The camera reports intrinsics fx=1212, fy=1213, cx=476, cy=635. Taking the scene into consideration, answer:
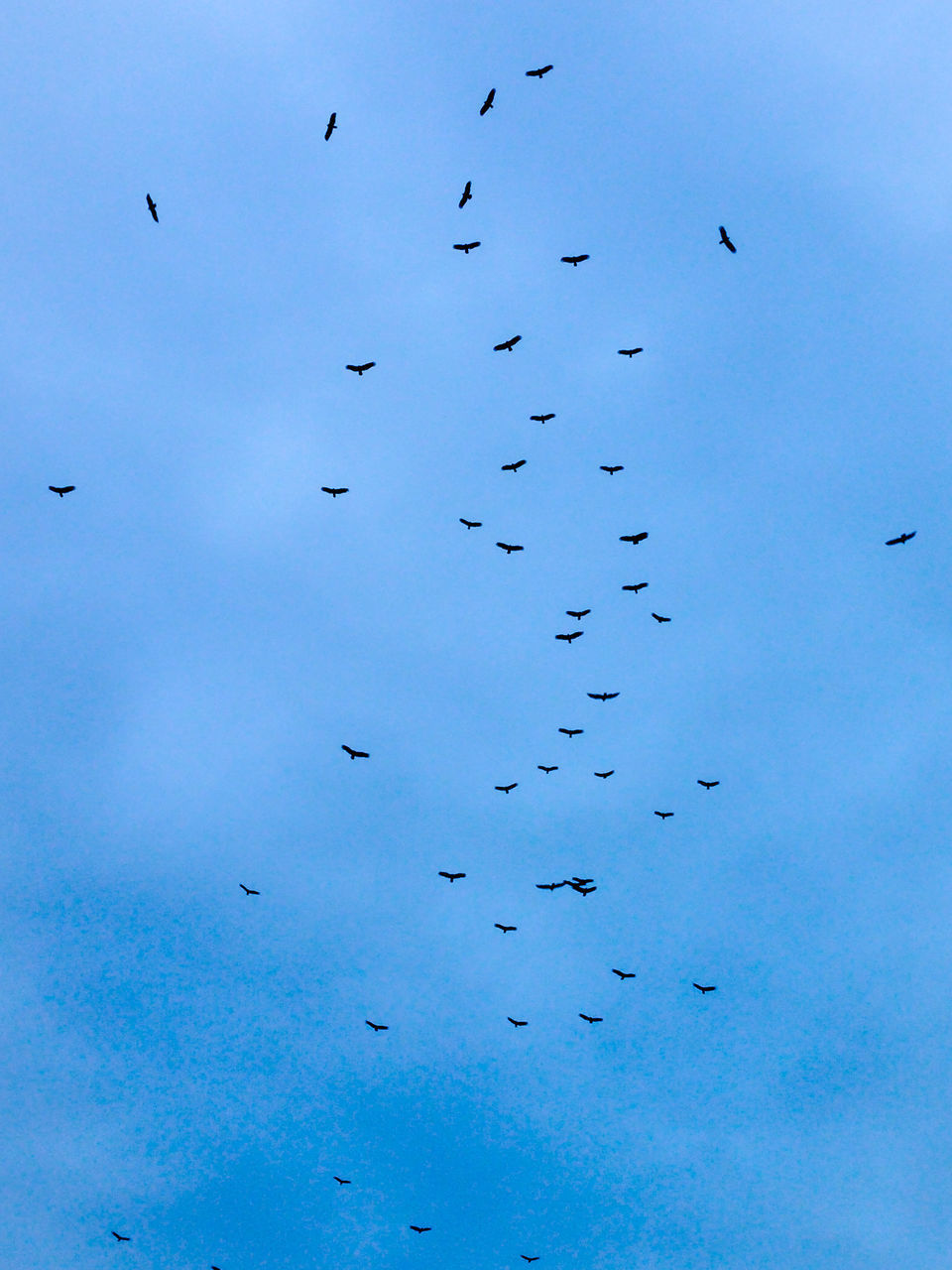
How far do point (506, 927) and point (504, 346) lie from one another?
63.3 metres

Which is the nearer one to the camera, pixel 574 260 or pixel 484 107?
pixel 484 107

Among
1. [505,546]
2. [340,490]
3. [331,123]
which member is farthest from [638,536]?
[331,123]

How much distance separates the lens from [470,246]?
361 ft

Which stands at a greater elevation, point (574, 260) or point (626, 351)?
point (574, 260)

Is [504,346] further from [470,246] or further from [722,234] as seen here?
[722,234]

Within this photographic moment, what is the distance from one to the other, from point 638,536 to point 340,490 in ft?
102

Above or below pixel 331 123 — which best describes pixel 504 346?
below

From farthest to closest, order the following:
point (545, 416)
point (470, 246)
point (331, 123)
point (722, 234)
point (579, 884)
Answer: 1. point (579, 884)
2. point (545, 416)
3. point (470, 246)
4. point (331, 123)
5. point (722, 234)

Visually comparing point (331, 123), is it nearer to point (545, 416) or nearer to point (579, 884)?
point (545, 416)

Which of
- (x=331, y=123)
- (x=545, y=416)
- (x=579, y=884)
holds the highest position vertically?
(x=331, y=123)

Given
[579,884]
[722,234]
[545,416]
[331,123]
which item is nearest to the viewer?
[722,234]

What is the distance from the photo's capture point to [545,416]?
119 m

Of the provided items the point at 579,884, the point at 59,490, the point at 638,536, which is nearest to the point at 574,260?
the point at 638,536

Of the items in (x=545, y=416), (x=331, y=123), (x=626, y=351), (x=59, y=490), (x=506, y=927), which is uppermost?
(x=331, y=123)
